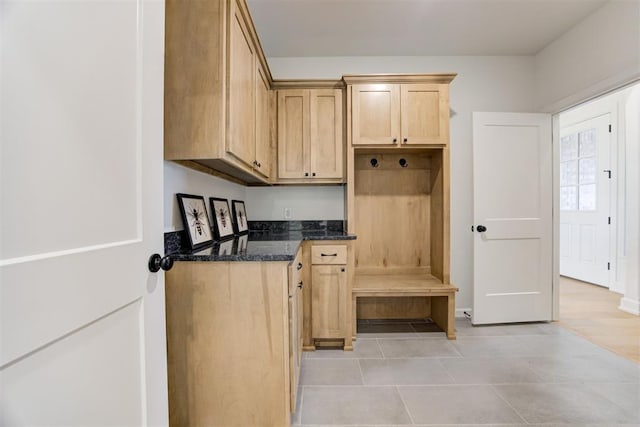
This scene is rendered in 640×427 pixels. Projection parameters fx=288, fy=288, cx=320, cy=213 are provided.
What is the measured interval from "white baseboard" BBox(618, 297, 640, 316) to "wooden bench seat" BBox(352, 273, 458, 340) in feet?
7.45

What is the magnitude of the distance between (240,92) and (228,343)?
4.45 ft

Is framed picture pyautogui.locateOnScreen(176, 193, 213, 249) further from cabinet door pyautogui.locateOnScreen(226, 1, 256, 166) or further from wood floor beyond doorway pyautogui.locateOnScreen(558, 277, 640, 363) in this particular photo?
wood floor beyond doorway pyautogui.locateOnScreen(558, 277, 640, 363)

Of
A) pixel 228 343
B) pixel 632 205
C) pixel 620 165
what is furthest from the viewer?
pixel 620 165

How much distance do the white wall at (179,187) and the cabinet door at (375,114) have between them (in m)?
1.28

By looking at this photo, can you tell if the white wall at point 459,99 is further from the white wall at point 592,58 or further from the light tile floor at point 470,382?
the light tile floor at point 470,382

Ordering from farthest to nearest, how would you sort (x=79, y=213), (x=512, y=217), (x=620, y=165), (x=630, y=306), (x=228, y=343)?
(x=620, y=165), (x=630, y=306), (x=512, y=217), (x=228, y=343), (x=79, y=213)

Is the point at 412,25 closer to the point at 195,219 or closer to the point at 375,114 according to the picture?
the point at 375,114

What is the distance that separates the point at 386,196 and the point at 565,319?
89.1 inches

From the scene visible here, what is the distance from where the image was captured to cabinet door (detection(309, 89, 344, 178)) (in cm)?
268

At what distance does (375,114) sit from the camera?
2592 millimetres

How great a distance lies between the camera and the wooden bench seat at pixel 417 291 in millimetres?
2523

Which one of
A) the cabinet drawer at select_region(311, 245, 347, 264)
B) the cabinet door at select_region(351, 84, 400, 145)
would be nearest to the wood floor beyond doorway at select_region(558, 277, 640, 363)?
the cabinet drawer at select_region(311, 245, 347, 264)

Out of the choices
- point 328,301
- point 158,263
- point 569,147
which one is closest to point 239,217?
point 328,301

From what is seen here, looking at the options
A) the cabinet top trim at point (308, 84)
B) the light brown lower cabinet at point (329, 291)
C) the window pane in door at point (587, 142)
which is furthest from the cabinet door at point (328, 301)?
the window pane in door at point (587, 142)
